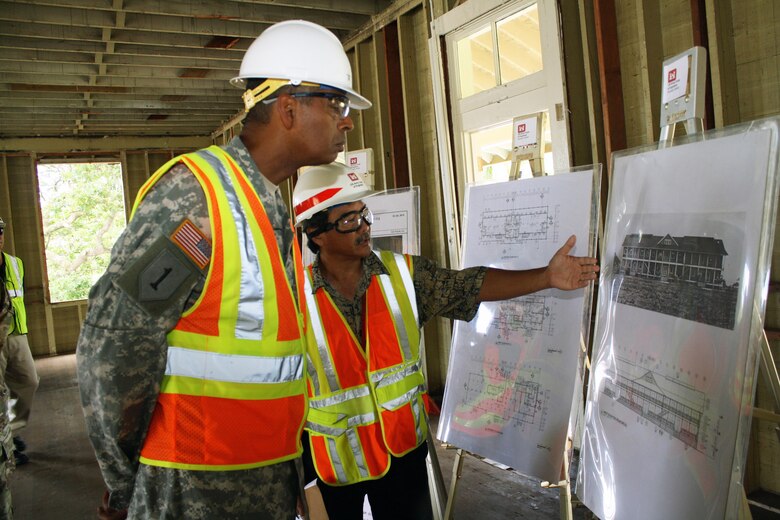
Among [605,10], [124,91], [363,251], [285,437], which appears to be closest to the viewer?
[285,437]

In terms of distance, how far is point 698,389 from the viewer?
1.34m

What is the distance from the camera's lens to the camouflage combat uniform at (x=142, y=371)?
107cm

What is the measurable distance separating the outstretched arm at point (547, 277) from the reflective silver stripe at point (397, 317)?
29cm

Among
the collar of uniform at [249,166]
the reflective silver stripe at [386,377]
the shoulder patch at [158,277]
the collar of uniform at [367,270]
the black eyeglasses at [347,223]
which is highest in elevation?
the collar of uniform at [249,166]

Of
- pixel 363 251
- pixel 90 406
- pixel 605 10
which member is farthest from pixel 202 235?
pixel 605 10

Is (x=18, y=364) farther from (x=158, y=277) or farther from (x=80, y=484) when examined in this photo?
(x=158, y=277)

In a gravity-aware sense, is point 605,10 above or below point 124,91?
below

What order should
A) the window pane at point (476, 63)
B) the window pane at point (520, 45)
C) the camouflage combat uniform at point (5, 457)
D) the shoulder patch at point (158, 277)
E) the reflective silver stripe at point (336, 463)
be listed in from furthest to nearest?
the window pane at point (476, 63)
the window pane at point (520, 45)
the camouflage combat uniform at point (5, 457)
the reflective silver stripe at point (336, 463)
the shoulder patch at point (158, 277)

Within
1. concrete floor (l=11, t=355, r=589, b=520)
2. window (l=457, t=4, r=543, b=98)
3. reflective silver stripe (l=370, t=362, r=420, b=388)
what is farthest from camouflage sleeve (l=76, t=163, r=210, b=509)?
window (l=457, t=4, r=543, b=98)

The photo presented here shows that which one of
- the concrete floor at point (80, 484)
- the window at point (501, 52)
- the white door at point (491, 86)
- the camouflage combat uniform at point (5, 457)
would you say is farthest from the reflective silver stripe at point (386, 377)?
the window at point (501, 52)

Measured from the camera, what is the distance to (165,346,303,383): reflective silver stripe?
44.7 inches

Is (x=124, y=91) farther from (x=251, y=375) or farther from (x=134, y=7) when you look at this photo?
(x=251, y=375)

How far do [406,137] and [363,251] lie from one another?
2843mm

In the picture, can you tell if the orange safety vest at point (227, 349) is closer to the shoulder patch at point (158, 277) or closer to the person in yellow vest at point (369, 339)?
the shoulder patch at point (158, 277)
